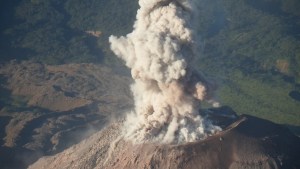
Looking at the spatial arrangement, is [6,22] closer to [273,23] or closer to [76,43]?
[76,43]

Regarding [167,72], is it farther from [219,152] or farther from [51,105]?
[51,105]

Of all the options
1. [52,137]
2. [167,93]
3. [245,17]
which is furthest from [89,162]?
[245,17]

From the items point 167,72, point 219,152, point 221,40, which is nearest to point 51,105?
point 167,72

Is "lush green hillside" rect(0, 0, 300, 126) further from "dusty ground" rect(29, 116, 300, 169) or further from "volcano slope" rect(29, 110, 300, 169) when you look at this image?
"dusty ground" rect(29, 116, 300, 169)

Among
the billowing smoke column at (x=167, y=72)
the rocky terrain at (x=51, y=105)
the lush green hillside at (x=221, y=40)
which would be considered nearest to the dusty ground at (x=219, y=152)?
the billowing smoke column at (x=167, y=72)

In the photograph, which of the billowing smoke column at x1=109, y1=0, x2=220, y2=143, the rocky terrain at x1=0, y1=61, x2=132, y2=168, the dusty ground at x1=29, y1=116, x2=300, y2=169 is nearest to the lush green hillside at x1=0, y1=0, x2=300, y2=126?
the rocky terrain at x1=0, y1=61, x2=132, y2=168
